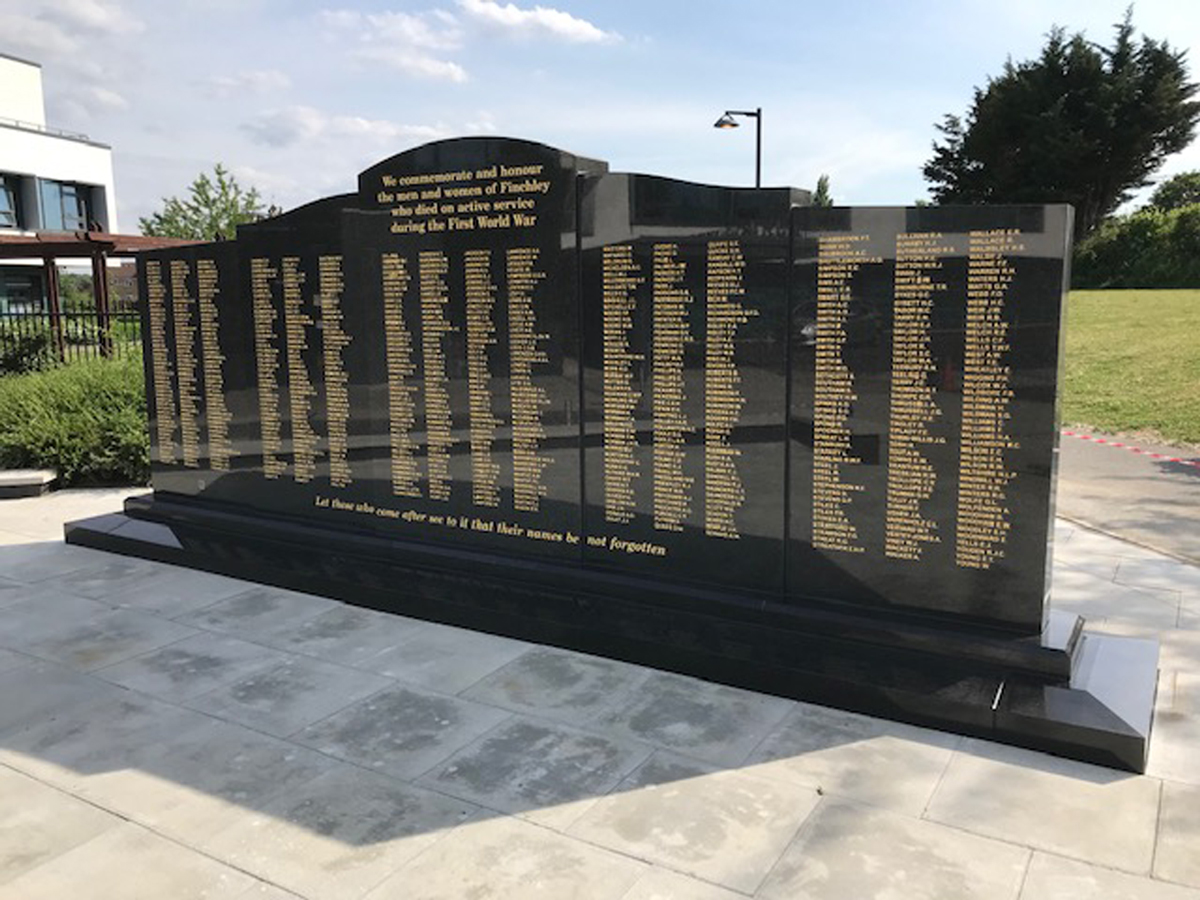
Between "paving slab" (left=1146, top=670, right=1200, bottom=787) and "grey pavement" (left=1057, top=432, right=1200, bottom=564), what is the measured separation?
307 centimetres

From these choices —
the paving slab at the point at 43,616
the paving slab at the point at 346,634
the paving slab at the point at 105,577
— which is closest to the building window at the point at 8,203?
the paving slab at the point at 105,577

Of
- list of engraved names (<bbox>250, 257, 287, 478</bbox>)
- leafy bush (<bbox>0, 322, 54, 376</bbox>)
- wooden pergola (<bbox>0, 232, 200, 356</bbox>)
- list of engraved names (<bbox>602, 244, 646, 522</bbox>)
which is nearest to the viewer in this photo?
list of engraved names (<bbox>602, 244, 646, 522</bbox>)

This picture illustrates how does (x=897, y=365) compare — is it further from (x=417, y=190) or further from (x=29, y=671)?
(x=29, y=671)

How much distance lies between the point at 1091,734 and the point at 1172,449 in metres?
10.8

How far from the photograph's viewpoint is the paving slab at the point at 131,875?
3498 mm

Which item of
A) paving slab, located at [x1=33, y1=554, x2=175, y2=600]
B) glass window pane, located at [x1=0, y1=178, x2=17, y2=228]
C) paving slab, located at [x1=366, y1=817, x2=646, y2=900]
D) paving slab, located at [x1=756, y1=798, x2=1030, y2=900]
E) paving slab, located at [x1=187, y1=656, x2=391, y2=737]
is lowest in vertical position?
paving slab, located at [x1=366, y1=817, x2=646, y2=900]

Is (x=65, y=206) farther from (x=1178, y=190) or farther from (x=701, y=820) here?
(x=1178, y=190)

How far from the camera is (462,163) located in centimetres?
619

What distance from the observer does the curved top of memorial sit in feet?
19.0

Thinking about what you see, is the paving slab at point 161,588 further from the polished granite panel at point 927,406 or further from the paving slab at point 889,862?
the paving slab at point 889,862

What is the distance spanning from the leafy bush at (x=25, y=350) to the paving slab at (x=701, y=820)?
47.6 ft

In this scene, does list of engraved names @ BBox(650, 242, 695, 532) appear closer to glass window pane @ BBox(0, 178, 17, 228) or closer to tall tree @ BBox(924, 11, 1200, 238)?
tall tree @ BBox(924, 11, 1200, 238)

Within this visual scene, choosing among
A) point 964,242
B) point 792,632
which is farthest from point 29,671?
point 964,242

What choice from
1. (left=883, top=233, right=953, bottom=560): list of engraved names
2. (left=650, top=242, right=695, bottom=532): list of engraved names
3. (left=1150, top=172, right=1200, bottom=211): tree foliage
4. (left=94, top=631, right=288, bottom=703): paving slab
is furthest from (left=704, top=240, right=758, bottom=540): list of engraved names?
(left=1150, top=172, right=1200, bottom=211): tree foliage
